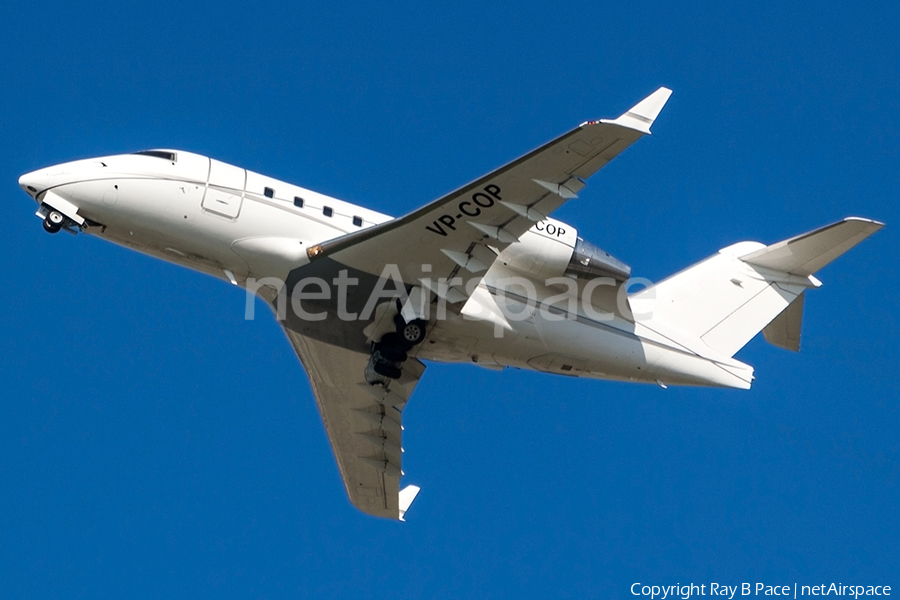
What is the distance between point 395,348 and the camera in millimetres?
21859

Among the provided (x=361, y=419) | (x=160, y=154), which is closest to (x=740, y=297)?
(x=361, y=419)

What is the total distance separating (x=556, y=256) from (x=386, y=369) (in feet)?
12.6

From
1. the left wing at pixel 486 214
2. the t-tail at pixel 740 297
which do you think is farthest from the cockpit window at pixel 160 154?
the t-tail at pixel 740 297

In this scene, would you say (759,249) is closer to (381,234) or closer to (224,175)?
(381,234)

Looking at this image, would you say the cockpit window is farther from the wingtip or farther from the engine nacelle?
the wingtip

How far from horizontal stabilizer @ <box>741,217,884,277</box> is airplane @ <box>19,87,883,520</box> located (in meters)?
0.04

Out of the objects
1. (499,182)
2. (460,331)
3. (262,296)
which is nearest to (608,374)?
(460,331)

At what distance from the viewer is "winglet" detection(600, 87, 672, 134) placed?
18.0 meters

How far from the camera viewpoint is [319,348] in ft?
75.9

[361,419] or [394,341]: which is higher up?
[394,341]

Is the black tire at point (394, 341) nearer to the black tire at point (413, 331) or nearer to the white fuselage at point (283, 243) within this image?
the black tire at point (413, 331)

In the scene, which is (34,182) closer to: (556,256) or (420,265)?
(420,265)

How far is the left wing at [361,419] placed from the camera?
23.6m

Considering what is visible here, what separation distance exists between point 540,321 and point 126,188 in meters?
7.92
